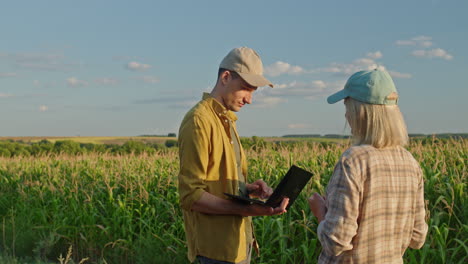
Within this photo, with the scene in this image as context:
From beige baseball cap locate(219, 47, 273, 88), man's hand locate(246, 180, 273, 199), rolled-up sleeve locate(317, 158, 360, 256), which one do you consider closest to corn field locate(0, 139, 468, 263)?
man's hand locate(246, 180, 273, 199)

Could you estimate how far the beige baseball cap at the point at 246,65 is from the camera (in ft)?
9.98

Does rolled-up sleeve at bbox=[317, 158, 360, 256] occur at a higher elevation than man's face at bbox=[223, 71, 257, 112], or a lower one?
lower

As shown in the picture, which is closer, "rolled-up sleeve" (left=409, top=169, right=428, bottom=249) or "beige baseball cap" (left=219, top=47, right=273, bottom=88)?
"rolled-up sleeve" (left=409, top=169, right=428, bottom=249)

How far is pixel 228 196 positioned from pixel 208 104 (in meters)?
0.60

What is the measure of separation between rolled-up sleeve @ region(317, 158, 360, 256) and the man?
0.57 m

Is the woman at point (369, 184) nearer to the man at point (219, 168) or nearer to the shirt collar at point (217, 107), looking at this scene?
the man at point (219, 168)

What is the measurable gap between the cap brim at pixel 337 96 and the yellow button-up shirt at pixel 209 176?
0.70m

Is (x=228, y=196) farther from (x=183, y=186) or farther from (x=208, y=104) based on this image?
(x=208, y=104)

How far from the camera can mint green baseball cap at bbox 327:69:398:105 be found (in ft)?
8.15

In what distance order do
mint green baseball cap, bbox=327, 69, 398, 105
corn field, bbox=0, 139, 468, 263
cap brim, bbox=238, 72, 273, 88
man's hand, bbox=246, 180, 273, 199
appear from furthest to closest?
corn field, bbox=0, 139, 468, 263 → man's hand, bbox=246, 180, 273, 199 → cap brim, bbox=238, 72, 273, 88 → mint green baseball cap, bbox=327, 69, 398, 105

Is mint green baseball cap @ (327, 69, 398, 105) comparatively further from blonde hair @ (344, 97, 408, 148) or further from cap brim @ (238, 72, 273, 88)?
cap brim @ (238, 72, 273, 88)

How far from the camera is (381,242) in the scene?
2561mm

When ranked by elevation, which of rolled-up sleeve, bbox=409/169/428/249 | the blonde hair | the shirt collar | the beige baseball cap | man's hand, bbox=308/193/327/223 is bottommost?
rolled-up sleeve, bbox=409/169/428/249

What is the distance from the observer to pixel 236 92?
3096 mm
